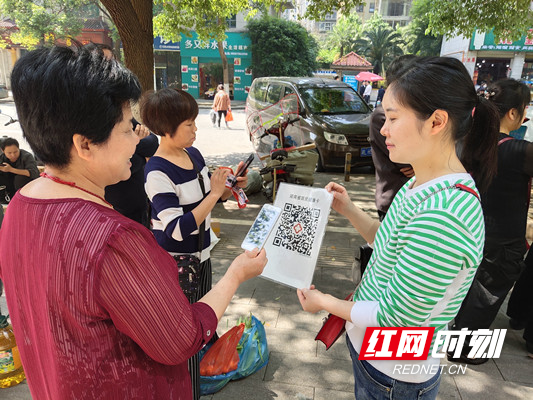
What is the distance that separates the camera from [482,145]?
4.52 ft

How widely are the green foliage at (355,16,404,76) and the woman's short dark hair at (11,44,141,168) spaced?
46.6 metres

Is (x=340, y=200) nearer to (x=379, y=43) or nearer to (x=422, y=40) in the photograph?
(x=422, y=40)

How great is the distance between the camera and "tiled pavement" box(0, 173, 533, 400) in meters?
2.23

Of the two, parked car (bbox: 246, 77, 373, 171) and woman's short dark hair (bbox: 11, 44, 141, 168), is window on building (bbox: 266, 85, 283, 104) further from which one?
woman's short dark hair (bbox: 11, 44, 141, 168)

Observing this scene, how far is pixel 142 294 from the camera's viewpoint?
817mm

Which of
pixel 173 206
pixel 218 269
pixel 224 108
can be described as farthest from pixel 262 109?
pixel 173 206

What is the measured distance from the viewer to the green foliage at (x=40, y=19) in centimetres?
2277

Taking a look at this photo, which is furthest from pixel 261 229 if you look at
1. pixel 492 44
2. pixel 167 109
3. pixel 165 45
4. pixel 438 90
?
pixel 165 45

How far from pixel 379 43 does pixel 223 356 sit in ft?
159

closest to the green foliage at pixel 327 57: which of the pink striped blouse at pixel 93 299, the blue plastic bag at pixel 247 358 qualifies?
the blue plastic bag at pixel 247 358

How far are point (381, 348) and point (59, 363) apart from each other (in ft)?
3.02

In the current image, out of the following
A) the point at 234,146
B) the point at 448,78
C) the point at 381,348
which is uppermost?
the point at 448,78

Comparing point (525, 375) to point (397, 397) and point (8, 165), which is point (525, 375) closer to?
point (397, 397)

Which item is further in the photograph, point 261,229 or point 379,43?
point 379,43
